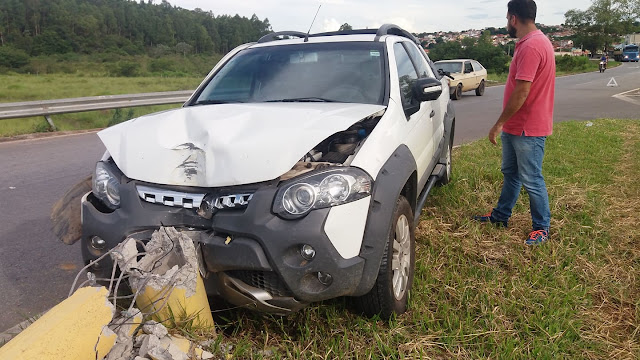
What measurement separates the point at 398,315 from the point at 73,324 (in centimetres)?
183

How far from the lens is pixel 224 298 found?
8.80 feet

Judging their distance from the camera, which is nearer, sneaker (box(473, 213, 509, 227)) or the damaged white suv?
the damaged white suv

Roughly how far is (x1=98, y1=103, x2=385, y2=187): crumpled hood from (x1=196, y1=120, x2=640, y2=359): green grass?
918 mm

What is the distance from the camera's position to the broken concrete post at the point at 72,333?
1926 mm

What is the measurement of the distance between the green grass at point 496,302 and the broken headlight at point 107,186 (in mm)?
953

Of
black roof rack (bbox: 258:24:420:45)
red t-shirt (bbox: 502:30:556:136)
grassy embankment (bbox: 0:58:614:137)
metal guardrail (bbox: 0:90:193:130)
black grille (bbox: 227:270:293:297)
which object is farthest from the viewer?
grassy embankment (bbox: 0:58:614:137)

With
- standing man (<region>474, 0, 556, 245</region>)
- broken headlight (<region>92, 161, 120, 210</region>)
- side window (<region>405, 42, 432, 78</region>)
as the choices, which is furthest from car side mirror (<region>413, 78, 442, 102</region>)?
broken headlight (<region>92, 161, 120, 210</region>)

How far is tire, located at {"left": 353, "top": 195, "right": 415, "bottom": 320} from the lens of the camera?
283 centimetres

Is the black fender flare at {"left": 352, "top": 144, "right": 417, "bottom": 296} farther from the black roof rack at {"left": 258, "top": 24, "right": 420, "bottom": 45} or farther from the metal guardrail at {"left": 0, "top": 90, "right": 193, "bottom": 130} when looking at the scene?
the metal guardrail at {"left": 0, "top": 90, "right": 193, "bottom": 130}

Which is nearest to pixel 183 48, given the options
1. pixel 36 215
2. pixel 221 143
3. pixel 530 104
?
pixel 36 215

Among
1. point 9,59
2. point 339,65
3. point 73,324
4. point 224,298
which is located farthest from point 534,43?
point 9,59

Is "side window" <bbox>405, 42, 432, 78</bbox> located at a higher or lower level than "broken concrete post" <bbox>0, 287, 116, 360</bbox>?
higher

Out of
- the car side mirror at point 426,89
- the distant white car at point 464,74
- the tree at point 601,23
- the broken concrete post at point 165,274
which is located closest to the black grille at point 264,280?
the broken concrete post at point 165,274

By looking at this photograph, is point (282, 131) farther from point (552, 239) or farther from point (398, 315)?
point (552, 239)
